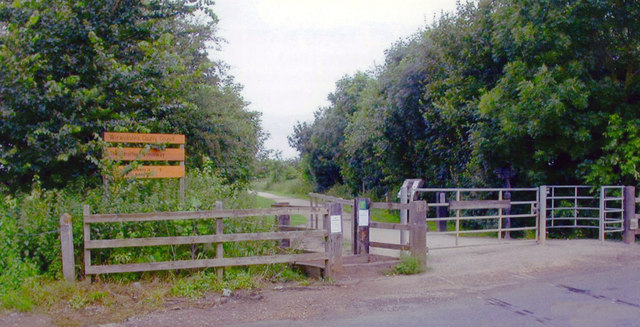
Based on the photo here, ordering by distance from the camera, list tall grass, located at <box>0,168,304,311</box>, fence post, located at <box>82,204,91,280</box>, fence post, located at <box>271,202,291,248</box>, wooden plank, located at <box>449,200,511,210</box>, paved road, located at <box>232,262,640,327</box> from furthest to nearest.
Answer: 1. wooden plank, located at <box>449,200,511,210</box>
2. fence post, located at <box>271,202,291,248</box>
3. tall grass, located at <box>0,168,304,311</box>
4. fence post, located at <box>82,204,91,280</box>
5. paved road, located at <box>232,262,640,327</box>

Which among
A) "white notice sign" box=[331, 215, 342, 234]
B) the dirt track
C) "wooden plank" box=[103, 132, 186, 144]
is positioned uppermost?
"wooden plank" box=[103, 132, 186, 144]

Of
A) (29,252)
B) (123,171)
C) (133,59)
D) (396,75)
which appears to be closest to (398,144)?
(396,75)

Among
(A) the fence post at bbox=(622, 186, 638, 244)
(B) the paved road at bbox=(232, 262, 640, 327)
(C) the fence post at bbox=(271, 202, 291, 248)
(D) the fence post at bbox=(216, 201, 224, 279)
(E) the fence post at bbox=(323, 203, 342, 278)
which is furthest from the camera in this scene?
(A) the fence post at bbox=(622, 186, 638, 244)

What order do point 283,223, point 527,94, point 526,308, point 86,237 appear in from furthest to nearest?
point 527,94, point 283,223, point 86,237, point 526,308

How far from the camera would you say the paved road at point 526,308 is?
7.14m

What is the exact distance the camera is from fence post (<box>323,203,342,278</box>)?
953cm

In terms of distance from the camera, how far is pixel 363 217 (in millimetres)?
11086

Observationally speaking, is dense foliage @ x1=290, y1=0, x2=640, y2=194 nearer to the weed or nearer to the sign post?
the weed

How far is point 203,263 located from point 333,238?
7.38 ft

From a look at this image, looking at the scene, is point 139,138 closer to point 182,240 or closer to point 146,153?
point 146,153

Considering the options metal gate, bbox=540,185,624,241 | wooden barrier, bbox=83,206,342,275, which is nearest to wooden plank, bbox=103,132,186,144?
wooden barrier, bbox=83,206,342,275

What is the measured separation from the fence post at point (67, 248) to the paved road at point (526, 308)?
128 inches

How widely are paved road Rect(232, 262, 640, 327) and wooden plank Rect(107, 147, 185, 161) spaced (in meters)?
4.92

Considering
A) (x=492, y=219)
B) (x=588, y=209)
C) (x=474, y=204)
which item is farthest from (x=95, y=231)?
(x=492, y=219)
